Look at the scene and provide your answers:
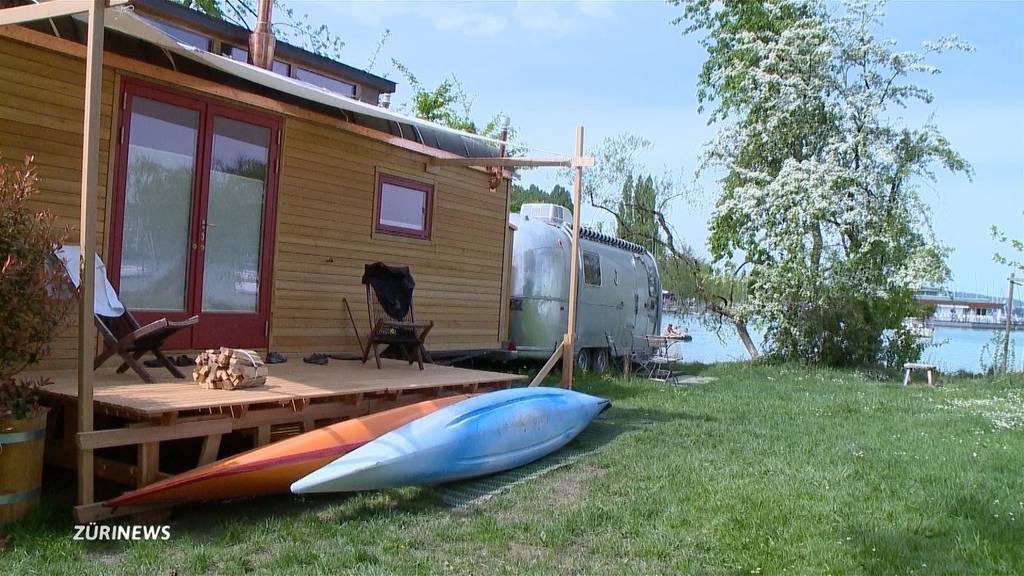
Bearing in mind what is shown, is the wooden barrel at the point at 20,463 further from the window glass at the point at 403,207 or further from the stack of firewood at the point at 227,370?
the window glass at the point at 403,207

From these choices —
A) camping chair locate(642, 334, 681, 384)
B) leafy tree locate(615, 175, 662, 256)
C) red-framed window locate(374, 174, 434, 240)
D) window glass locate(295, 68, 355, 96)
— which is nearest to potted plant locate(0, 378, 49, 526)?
red-framed window locate(374, 174, 434, 240)

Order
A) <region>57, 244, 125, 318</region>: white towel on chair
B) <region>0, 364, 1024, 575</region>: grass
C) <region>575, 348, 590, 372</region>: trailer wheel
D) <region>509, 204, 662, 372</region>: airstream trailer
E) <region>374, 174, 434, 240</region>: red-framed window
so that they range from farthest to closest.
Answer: <region>575, 348, 590, 372</region>: trailer wheel < <region>509, 204, 662, 372</region>: airstream trailer < <region>374, 174, 434, 240</region>: red-framed window < <region>57, 244, 125, 318</region>: white towel on chair < <region>0, 364, 1024, 575</region>: grass

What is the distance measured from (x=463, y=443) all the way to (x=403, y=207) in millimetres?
3894

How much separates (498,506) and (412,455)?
588 millimetres

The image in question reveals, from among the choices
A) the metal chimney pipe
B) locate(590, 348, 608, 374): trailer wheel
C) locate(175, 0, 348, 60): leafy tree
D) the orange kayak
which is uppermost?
locate(175, 0, 348, 60): leafy tree

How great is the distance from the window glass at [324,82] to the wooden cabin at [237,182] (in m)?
0.03

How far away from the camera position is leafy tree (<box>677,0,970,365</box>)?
1482 centimetres

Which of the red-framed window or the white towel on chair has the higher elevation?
the red-framed window

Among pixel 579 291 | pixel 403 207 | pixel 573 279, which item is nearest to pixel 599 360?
pixel 579 291

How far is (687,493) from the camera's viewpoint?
197 inches

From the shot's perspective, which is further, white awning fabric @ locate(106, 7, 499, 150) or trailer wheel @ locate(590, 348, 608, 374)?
trailer wheel @ locate(590, 348, 608, 374)

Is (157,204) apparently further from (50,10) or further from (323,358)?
(50,10)

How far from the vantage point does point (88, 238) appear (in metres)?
4.12

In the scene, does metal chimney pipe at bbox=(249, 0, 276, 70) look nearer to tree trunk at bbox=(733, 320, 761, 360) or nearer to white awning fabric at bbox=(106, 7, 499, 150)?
white awning fabric at bbox=(106, 7, 499, 150)
